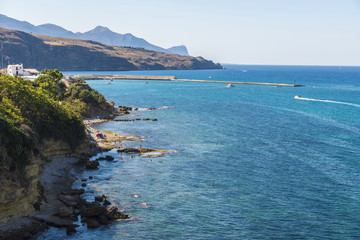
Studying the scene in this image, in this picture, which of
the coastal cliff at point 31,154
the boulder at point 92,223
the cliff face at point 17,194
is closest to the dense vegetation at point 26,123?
the coastal cliff at point 31,154

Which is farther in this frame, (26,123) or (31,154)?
(26,123)

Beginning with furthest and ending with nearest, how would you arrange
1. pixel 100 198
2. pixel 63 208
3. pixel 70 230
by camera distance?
pixel 100 198, pixel 63 208, pixel 70 230

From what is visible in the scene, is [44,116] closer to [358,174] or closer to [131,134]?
[131,134]

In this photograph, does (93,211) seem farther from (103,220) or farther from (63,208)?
(63,208)

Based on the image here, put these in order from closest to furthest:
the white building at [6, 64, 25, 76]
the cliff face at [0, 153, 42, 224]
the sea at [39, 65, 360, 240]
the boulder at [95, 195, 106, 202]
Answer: the cliff face at [0, 153, 42, 224] → the sea at [39, 65, 360, 240] → the boulder at [95, 195, 106, 202] → the white building at [6, 64, 25, 76]

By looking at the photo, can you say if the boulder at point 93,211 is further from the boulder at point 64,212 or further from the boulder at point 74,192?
the boulder at point 74,192

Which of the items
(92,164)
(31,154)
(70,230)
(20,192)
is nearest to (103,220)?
(70,230)

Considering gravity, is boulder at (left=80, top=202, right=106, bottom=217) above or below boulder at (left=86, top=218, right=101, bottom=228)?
above

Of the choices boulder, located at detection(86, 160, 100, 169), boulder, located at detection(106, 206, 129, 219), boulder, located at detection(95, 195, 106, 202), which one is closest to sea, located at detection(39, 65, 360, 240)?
boulder, located at detection(106, 206, 129, 219)

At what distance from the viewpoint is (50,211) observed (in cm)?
4425

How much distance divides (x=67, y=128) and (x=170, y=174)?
19.7 m

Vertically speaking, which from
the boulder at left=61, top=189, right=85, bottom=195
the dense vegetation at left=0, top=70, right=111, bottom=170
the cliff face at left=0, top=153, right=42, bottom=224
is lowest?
the boulder at left=61, top=189, right=85, bottom=195

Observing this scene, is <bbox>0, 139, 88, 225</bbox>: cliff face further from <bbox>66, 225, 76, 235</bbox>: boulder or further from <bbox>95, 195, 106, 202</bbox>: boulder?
<bbox>95, 195, 106, 202</bbox>: boulder

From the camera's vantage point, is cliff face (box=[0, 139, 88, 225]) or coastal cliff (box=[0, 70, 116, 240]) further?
coastal cliff (box=[0, 70, 116, 240])
